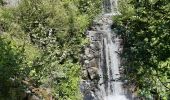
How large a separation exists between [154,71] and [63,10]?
1356cm

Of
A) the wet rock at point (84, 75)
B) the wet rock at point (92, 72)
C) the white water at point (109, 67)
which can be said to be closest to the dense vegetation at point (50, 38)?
the wet rock at point (84, 75)

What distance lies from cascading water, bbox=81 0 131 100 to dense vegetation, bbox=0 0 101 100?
2.38 ft

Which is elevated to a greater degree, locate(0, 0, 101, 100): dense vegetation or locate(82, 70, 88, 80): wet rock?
locate(0, 0, 101, 100): dense vegetation

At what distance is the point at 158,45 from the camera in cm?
447

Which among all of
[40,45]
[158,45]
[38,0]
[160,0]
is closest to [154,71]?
[158,45]

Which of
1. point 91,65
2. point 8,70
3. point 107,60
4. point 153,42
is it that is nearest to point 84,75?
point 91,65

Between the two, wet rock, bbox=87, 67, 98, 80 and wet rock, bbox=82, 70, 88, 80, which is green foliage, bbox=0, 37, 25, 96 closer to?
wet rock, bbox=82, 70, 88, 80

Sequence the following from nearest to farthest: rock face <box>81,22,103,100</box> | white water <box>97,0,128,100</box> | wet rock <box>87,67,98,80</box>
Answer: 1. rock face <box>81,22,103,100</box>
2. wet rock <box>87,67,98,80</box>
3. white water <box>97,0,128,100</box>

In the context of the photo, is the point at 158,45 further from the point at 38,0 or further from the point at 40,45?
the point at 38,0

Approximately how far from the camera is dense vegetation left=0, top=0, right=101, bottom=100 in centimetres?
1374

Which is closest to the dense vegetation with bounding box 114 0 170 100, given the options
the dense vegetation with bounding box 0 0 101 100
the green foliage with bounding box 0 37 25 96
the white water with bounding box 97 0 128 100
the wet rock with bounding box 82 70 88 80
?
the green foliage with bounding box 0 37 25 96

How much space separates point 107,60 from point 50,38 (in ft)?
11.4

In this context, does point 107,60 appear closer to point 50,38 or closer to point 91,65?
point 91,65

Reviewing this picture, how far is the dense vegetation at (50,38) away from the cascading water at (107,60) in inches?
28.6
